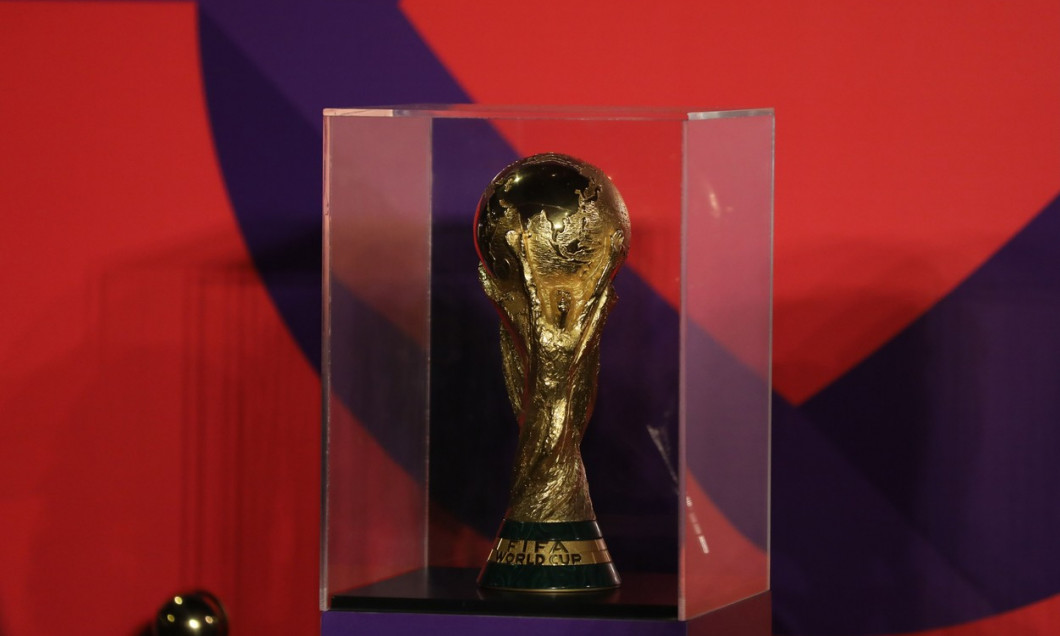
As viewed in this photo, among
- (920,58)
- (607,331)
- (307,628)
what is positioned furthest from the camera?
(307,628)

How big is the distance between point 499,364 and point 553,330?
10.8 inches

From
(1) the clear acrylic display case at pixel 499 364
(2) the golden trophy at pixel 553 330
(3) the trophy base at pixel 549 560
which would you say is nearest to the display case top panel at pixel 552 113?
(1) the clear acrylic display case at pixel 499 364

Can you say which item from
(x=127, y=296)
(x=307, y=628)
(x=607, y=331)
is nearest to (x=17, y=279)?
(x=127, y=296)

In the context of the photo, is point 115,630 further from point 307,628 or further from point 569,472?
point 569,472

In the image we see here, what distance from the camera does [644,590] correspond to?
182 cm

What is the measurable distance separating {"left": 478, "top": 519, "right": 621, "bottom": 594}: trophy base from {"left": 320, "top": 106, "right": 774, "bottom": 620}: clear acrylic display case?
0.04 m

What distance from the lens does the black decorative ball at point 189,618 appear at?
82.7 inches

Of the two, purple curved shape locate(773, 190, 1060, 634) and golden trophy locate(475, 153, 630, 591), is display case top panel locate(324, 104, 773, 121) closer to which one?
golden trophy locate(475, 153, 630, 591)

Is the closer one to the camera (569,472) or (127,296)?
(569,472)

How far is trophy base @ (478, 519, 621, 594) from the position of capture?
70.5 inches

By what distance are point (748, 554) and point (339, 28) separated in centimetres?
107

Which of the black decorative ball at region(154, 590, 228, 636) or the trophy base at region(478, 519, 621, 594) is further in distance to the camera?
the black decorative ball at region(154, 590, 228, 636)

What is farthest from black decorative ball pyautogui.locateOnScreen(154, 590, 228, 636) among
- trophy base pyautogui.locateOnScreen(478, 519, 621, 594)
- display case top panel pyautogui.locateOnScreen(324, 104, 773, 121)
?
display case top panel pyautogui.locateOnScreen(324, 104, 773, 121)

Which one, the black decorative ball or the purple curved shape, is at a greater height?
the purple curved shape
